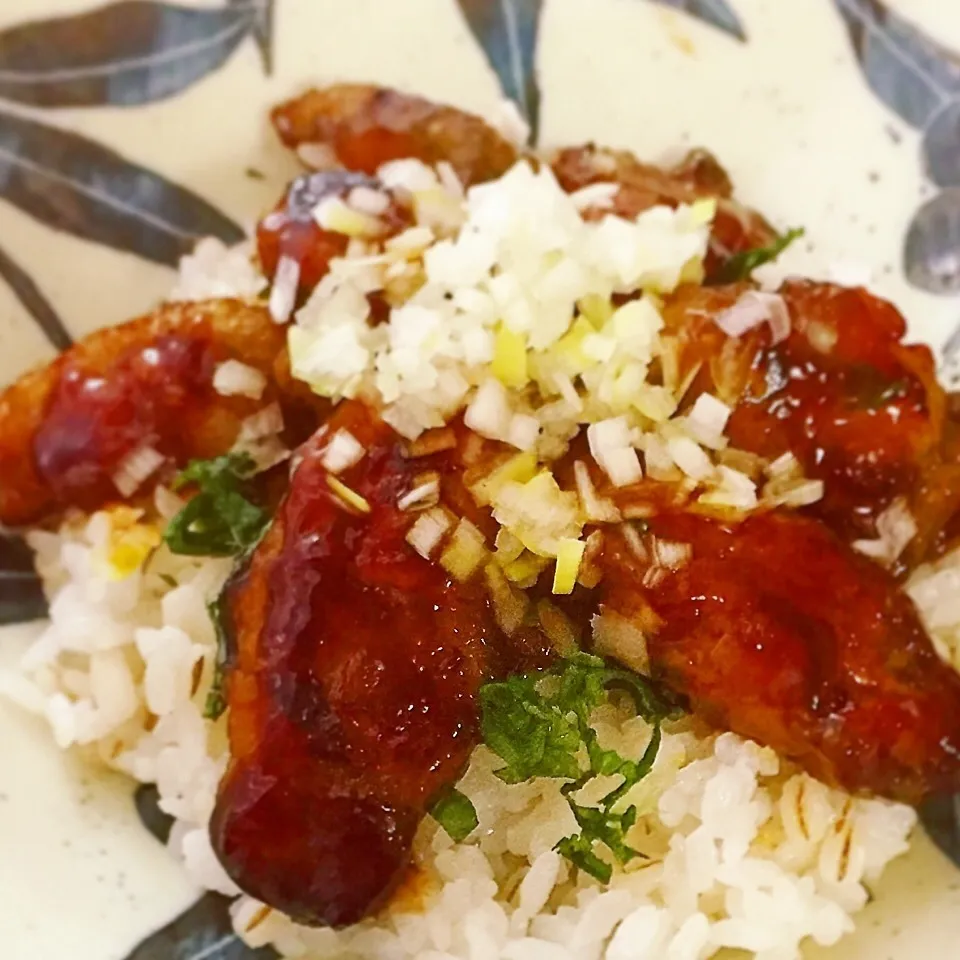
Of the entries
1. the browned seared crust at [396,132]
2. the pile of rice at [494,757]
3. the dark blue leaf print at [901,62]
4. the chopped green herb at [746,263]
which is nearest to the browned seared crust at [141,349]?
the pile of rice at [494,757]

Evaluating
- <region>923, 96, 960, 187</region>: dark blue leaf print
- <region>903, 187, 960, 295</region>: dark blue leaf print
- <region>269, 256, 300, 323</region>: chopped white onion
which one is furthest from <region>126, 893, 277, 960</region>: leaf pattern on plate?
<region>923, 96, 960, 187</region>: dark blue leaf print

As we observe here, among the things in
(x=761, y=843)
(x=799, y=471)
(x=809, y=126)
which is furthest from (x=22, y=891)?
(x=809, y=126)

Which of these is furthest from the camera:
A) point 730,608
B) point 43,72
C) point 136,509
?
point 43,72

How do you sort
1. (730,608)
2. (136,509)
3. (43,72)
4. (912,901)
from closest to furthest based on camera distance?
(730,608), (912,901), (136,509), (43,72)

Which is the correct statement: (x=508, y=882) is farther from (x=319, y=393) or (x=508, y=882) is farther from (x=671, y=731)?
(x=319, y=393)

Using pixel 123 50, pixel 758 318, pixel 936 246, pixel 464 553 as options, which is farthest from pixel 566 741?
pixel 123 50

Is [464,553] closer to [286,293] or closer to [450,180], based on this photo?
[286,293]

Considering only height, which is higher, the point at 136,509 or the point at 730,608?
the point at 730,608
